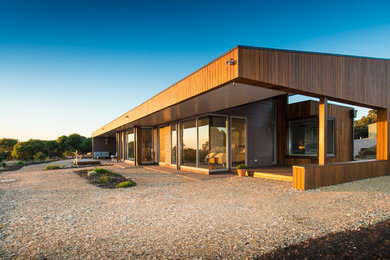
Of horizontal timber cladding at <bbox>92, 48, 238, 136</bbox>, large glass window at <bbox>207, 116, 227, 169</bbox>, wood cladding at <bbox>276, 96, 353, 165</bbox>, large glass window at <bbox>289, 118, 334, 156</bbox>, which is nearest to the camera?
horizontal timber cladding at <bbox>92, 48, 238, 136</bbox>

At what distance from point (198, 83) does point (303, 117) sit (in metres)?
6.34

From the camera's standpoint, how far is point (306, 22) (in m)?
12.1

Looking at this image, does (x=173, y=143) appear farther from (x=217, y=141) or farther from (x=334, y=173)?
(x=334, y=173)

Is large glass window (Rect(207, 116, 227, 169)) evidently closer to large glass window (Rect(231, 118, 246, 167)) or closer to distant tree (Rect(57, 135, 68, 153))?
large glass window (Rect(231, 118, 246, 167))

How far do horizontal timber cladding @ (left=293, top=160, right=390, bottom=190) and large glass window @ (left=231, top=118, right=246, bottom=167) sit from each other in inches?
127

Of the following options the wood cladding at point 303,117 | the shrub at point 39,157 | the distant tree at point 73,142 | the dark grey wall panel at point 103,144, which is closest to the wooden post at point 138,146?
the wood cladding at point 303,117

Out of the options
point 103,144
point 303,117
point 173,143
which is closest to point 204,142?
point 173,143

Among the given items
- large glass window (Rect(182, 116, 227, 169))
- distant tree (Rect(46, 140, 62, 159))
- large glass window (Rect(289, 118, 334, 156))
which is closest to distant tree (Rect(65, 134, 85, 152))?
distant tree (Rect(46, 140, 62, 159))

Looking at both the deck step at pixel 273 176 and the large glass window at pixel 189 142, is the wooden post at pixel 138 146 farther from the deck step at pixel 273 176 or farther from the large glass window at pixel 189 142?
the deck step at pixel 273 176

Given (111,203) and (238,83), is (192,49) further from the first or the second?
(111,203)

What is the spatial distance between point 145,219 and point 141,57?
1227 centimetres

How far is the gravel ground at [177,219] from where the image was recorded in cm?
221

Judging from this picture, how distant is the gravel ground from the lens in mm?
2212

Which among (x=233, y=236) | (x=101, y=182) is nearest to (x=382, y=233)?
(x=233, y=236)
